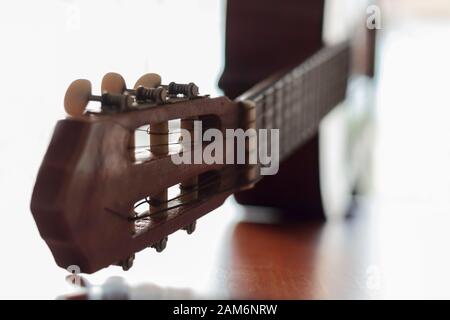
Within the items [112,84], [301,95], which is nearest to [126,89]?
[112,84]

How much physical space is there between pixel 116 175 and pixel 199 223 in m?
0.54

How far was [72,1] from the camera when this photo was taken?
2.30 feet

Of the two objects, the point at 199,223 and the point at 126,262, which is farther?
the point at 199,223

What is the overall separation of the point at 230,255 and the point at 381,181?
0.77 m

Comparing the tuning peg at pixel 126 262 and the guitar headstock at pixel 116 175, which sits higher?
the guitar headstock at pixel 116 175

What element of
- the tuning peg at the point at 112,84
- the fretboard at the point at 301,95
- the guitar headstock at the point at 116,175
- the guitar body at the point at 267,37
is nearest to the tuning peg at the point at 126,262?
the guitar headstock at the point at 116,175

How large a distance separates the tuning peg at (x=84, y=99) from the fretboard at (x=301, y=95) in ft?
0.76

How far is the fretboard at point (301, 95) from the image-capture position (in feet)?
2.25

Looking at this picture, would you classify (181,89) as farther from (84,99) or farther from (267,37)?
(267,37)

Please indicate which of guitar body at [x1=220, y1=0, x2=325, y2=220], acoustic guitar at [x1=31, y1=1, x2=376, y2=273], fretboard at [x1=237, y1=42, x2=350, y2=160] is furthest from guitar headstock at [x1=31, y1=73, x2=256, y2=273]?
guitar body at [x1=220, y1=0, x2=325, y2=220]

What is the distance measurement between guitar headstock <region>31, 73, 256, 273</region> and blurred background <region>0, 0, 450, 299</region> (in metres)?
0.18

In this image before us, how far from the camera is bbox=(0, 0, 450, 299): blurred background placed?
2.08 ft

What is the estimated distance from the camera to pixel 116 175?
38 centimetres

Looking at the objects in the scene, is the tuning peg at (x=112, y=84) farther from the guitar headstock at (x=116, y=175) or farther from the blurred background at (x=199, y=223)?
the blurred background at (x=199, y=223)
